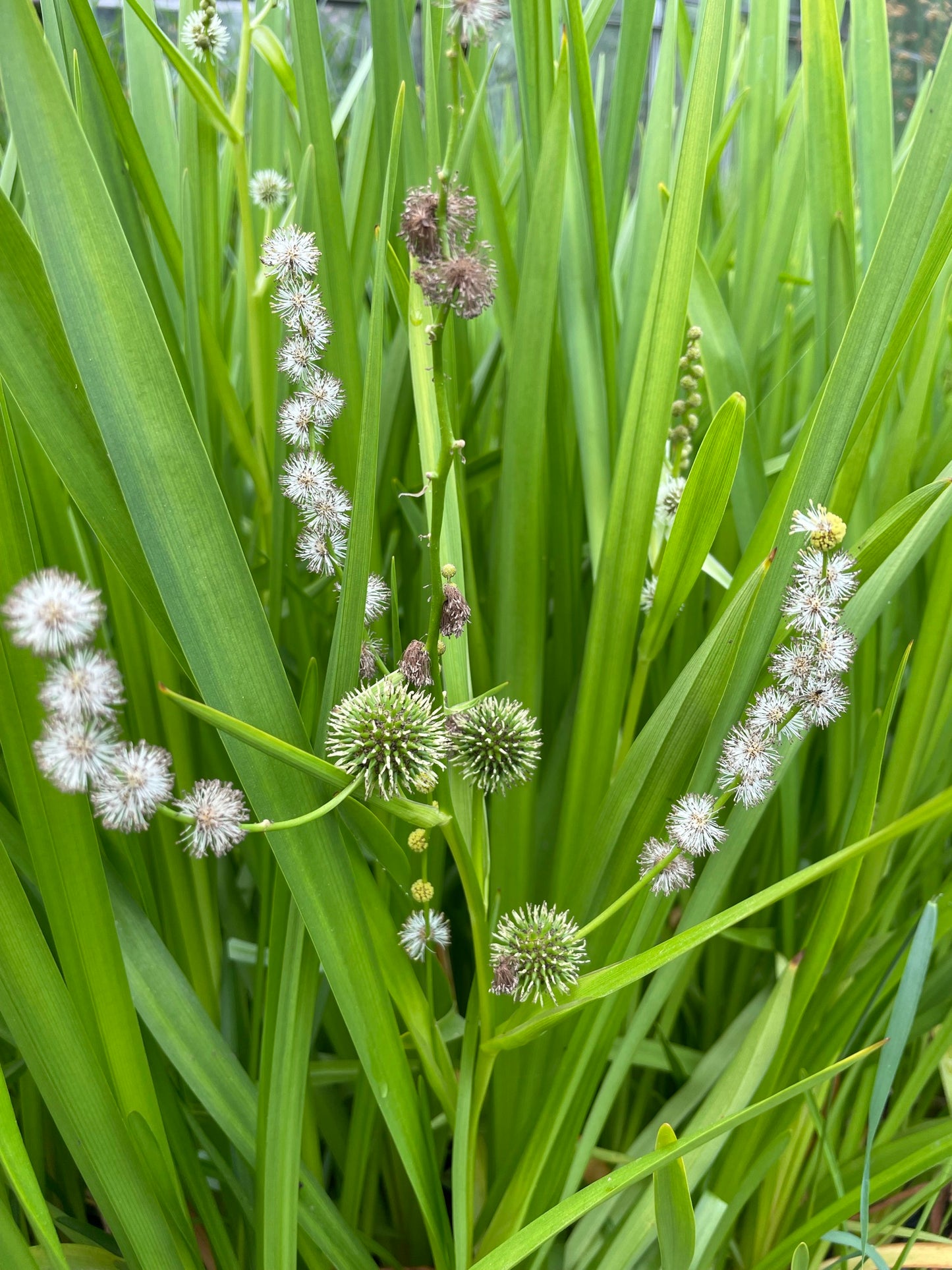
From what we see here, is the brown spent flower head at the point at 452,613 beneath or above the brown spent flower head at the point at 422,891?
above

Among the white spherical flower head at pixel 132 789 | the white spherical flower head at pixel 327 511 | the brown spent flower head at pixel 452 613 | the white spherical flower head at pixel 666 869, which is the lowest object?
the white spherical flower head at pixel 666 869

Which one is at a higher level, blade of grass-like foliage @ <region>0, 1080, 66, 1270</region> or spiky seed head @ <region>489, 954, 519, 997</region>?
spiky seed head @ <region>489, 954, 519, 997</region>

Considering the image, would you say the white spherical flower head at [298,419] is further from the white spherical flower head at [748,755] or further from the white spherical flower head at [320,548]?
the white spherical flower head at [748,755]

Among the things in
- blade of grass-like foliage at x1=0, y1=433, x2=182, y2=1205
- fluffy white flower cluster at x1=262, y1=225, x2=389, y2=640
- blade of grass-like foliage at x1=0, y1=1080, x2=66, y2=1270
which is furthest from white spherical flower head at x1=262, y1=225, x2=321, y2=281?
blade of grass-like foliage at x1=0, y1=1080, x2=66, y2=1270

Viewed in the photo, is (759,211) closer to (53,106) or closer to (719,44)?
(719,44)

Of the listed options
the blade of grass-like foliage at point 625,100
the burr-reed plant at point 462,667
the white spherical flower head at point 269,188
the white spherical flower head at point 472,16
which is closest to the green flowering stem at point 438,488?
the burr-reed plant at point 462,667

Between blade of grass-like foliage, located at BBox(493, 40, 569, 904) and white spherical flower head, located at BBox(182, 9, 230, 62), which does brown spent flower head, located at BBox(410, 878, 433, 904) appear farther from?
white spherical flower head, located at BBox(182, 9, 230, 62)

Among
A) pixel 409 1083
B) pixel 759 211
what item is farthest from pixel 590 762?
pixel 759 211
